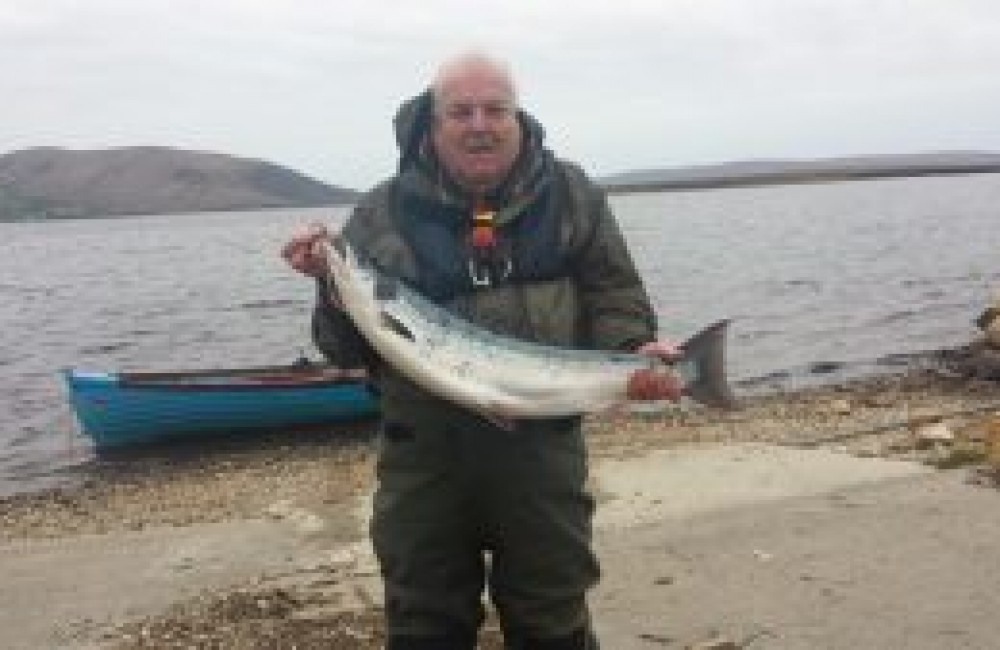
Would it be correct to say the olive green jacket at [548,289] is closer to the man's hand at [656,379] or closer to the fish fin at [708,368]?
the man's hand at [656,379]

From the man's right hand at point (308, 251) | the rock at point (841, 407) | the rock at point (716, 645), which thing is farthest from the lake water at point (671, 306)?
the man's right hand at point (308, 251)

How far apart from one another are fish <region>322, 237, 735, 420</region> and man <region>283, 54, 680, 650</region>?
0.10 meters

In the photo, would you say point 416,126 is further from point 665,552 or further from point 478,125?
point 665,552

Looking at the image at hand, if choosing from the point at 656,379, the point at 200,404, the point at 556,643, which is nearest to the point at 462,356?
the point at 656,379

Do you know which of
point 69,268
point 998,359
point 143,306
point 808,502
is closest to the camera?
point 808,502

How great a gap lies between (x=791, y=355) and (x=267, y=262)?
188 ft

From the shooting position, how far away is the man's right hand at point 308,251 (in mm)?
5035

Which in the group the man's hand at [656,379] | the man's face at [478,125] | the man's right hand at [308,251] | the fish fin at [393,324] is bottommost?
the man's hand at [656,379]

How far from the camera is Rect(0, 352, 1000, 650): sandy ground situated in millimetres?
7832

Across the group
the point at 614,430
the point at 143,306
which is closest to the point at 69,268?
the point at 143,306

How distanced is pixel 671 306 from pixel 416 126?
37.9m

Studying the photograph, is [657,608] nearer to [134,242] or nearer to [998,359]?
[998,359]

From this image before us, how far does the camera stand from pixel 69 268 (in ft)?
294

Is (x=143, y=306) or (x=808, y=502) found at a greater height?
(x=808, y=502)
